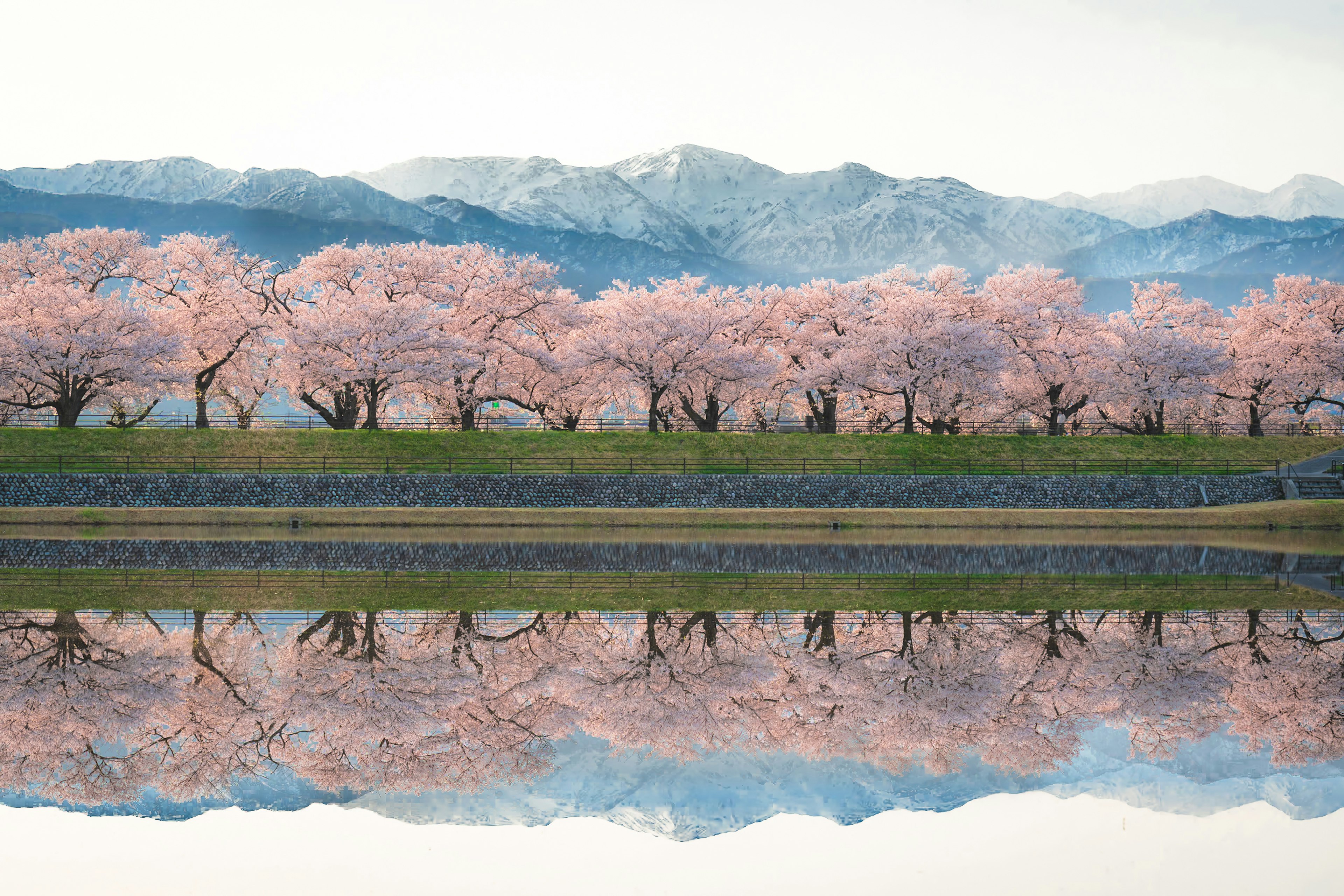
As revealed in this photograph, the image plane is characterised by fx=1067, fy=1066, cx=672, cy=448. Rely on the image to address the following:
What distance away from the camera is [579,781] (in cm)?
936

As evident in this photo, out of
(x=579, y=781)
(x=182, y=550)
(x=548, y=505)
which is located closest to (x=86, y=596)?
(x=182, y=550)

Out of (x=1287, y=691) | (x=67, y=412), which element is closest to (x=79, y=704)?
(x=1287, y=691)

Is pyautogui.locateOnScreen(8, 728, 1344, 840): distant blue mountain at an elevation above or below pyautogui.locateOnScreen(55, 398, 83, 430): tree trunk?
above

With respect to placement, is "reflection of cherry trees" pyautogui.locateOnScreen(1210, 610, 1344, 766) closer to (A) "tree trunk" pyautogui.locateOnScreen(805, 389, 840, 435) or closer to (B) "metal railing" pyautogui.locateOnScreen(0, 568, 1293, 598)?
(B) "metal railing" pyautogui.locateOnScreen(0, 568, 1293, 598)

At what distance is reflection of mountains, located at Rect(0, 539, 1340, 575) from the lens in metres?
27.2

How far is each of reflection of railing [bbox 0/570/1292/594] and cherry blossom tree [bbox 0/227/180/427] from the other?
32.1m

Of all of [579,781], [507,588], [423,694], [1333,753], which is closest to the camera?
[579,781]

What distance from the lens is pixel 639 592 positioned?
72.3ft

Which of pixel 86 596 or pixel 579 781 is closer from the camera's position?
pixel 579 781

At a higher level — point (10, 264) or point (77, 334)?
point (10, 264)

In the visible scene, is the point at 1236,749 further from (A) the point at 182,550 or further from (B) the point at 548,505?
(B) the point at 548,505

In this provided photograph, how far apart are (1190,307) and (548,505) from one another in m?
52.2

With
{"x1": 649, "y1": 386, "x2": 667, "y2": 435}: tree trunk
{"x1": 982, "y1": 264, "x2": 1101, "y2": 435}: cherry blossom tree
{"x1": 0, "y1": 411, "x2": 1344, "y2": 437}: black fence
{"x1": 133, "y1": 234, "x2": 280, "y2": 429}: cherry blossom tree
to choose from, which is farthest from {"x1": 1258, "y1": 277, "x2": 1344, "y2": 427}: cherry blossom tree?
{"x1": 133, "y1": 234, "x2": 280, "y2": 429}: cherry blossom tree

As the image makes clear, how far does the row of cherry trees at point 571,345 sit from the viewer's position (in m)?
56.0
